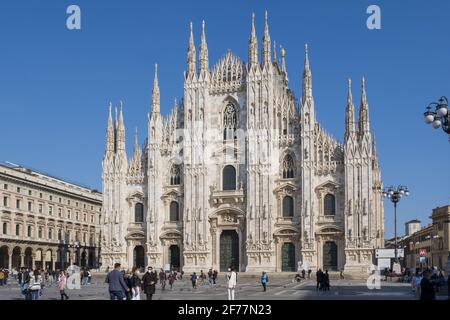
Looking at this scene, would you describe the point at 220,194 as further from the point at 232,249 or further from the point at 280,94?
the point at 280,94

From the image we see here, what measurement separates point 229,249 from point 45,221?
2738 cm

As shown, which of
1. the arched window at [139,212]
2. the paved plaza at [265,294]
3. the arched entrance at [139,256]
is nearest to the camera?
the paved plaza at [265,294]

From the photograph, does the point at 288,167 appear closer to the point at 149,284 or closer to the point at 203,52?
the point at 203,52

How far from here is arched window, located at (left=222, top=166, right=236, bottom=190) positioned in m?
60.0

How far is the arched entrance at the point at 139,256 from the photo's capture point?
206 ft

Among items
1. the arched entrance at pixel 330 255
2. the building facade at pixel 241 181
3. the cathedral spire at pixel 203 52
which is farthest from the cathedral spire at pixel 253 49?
the arched entrance at pixel 330 255

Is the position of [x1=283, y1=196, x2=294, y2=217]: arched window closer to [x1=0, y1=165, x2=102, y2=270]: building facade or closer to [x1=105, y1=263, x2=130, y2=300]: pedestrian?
[x1=0, y1=165, x2=102, y2=270]: building facade

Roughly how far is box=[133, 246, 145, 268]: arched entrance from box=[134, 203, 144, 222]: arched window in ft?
8.43

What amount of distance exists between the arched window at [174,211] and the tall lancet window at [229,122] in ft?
24.7

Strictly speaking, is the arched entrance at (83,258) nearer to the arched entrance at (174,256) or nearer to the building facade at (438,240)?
the arched entrance at (174,256)

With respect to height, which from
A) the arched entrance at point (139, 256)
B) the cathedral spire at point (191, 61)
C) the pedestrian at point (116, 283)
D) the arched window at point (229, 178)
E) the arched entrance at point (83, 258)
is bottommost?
the arched entrance at point (83, 258)

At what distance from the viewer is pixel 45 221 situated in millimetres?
77688
